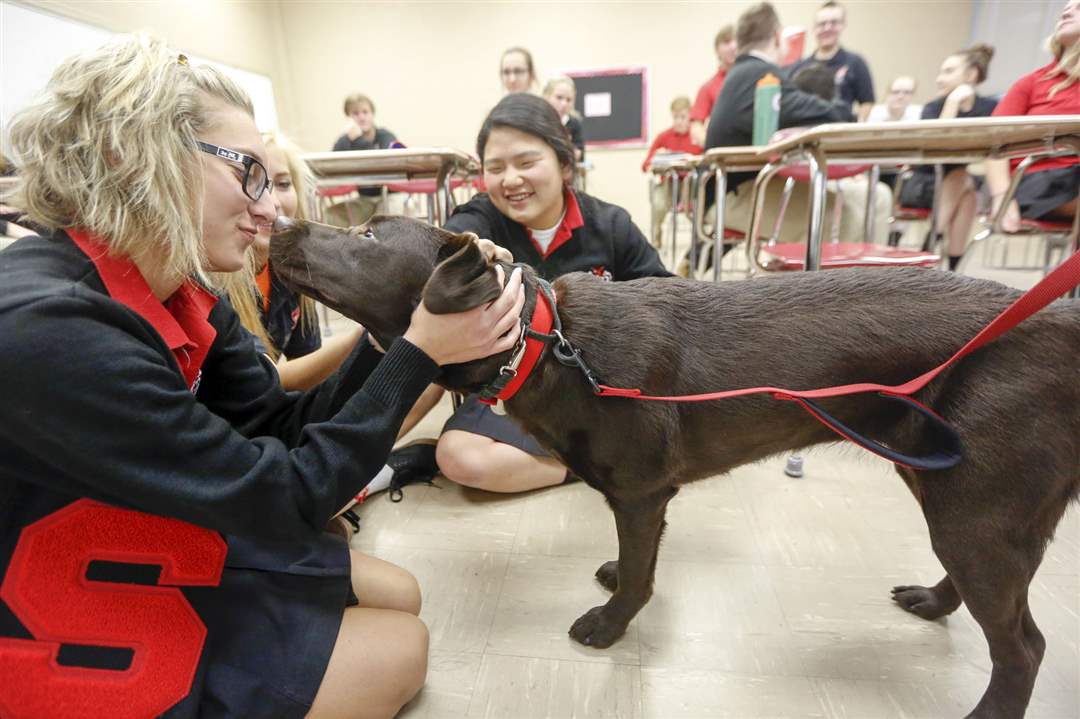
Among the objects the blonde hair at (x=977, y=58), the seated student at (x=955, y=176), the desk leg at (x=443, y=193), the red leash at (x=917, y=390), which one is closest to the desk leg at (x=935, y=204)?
the seated student at (x=955, y=176)

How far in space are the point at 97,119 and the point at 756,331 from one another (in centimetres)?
136

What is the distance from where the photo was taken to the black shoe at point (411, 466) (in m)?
2.32

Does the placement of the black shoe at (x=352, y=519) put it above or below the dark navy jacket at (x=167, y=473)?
below

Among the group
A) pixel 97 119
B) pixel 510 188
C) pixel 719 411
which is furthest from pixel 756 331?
pixel 97 119

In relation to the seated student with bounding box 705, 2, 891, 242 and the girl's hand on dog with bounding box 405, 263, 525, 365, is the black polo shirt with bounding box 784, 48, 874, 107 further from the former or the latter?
the girl's hand on dog with bounding box 405, 263, 525, 365

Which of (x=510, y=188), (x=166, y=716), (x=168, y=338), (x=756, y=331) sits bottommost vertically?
(x=166, y=716)

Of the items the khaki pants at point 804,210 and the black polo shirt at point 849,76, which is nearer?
the khaki pants at point 804,210

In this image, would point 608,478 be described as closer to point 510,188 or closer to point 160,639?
point 160,639

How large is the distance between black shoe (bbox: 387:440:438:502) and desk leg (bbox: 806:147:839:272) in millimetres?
1796

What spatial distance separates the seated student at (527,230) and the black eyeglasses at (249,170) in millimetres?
1125

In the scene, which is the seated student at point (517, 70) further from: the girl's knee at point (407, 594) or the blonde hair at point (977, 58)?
the girl's knee at point (407, 594)

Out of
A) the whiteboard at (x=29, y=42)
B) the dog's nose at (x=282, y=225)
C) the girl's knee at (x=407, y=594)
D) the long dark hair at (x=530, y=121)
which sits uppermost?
the whiteboard at (x=29, y=42)

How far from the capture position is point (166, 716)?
102cm

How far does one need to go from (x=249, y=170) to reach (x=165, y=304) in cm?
33
